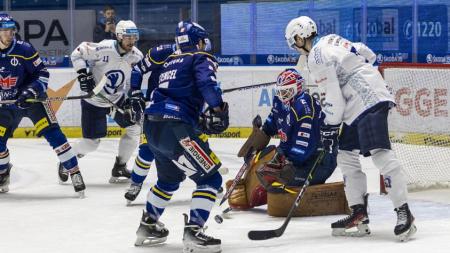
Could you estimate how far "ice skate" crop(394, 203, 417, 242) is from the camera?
5309mm

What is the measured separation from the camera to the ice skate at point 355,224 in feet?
18.3

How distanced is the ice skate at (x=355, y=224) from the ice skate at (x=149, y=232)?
2.83 feet

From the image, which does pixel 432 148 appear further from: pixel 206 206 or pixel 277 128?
pixel 206 206

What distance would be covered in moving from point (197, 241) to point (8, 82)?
8.73ft

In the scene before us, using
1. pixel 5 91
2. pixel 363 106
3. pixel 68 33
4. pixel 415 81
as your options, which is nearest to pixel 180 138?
pixel 363 106

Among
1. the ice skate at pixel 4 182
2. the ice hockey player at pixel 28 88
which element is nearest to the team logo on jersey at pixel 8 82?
the ice hockey player at pixel 28 88

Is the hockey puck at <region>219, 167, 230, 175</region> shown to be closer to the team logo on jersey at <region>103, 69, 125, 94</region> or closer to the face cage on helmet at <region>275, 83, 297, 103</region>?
the team logo on jersey at <region>103, 69, 125, 94</region>

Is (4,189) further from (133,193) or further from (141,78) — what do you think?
(141,78)

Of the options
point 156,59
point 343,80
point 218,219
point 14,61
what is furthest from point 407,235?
point 14,61

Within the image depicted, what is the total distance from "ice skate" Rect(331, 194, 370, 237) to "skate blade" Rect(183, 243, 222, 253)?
2.21ft

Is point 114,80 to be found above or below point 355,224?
above

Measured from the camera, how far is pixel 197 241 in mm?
5285

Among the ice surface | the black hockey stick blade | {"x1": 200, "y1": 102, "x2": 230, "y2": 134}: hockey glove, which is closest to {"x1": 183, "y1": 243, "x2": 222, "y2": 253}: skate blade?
the ice surface

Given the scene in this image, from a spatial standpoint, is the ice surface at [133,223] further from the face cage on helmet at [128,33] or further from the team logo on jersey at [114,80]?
the face cage on helmet at [128,33]
